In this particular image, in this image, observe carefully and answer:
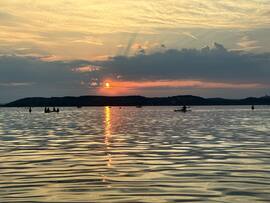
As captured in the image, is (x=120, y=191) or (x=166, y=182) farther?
(x=166, y=182)

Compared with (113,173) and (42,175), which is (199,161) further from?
(42,175)

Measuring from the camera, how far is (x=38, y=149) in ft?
148

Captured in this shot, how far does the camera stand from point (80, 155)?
39.9 meters

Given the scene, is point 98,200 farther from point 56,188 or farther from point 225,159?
point 225,159

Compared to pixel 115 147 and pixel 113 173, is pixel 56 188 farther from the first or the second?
pixel 115 147

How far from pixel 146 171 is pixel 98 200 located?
886 cm

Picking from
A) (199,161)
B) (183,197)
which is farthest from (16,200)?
(199,161)

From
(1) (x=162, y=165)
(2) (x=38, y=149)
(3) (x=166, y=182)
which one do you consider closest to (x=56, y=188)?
(3) (x=166, y=182)

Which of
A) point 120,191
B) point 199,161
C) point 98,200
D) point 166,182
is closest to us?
point 98,200

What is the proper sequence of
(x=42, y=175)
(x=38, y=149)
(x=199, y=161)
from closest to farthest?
(x=42, y=175) < (x=199, y=161) < (x=38, y=149)

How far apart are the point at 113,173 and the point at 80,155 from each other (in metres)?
11.2

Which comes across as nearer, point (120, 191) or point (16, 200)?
point (16, 200)

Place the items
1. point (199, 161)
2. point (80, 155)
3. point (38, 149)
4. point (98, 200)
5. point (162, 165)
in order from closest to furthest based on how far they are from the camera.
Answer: point (98, 200) → point (162, 165) → point (199, 161) → point (80, 155) → point (38, 149)

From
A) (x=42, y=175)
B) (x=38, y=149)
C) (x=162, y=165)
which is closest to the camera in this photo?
(x=42, y=175)
